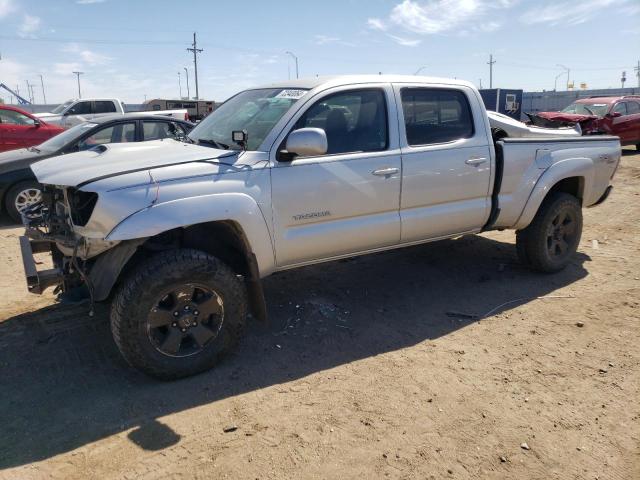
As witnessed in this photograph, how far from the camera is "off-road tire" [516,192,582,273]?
5551 millimetres

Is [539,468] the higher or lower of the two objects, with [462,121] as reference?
lower

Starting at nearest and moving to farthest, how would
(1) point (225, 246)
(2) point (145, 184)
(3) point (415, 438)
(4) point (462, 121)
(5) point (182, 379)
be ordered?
(3) point (415, 438), (2) point (145, 184), (5) point (182, 379), (1) point (225, 246), (4) point (462, 121)

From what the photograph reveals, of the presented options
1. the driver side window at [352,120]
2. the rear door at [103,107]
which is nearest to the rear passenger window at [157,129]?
the driver side window at [352,120]

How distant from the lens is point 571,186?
588 cm

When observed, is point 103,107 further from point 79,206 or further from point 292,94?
point 79,206

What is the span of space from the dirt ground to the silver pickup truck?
44 centimetres

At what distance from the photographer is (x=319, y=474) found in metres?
2.74

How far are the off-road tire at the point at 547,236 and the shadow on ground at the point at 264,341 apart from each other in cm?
16

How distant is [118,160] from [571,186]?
468cm

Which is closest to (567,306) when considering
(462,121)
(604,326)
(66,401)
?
(604,326)

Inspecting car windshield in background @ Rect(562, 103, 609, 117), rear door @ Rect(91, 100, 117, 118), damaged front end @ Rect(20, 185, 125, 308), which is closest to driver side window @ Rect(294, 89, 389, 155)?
damaged front end @ Rect(20, 185, 125, 308)

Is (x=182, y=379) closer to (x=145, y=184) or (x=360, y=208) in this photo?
(x=145, y=184)

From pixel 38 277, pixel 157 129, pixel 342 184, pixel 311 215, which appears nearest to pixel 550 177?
pixel 342 184

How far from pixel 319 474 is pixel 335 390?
0.83 m
